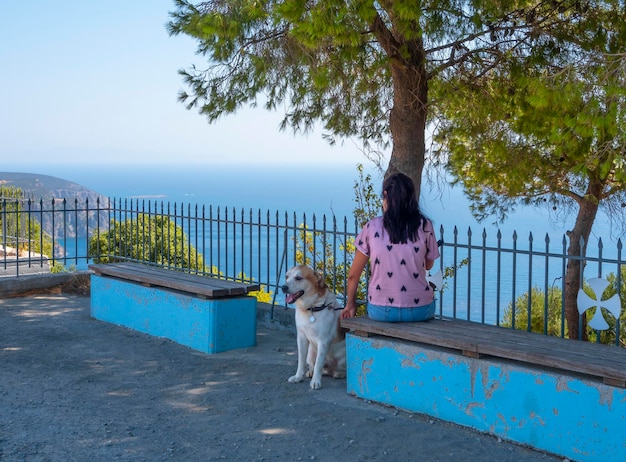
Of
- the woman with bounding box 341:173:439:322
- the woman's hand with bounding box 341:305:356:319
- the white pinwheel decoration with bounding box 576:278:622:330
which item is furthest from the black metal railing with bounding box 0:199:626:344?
the woman's hand with bounding box 341:305:356:319

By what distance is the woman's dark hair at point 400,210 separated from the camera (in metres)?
6.20

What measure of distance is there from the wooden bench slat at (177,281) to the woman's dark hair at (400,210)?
2.50 meters

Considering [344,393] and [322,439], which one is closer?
[322,439]

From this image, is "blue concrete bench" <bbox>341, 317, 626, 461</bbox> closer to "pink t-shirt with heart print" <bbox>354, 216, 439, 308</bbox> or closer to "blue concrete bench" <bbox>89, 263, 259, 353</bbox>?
"pink t-shirt with heart print" <bbox>354, 216, 439, 308</bbox>

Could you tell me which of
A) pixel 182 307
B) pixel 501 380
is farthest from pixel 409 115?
pixel 501 380

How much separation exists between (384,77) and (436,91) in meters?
0.81

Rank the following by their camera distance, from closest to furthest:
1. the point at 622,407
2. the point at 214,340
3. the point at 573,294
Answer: the point at 622,407
the point at 214,340
the point at 573,294

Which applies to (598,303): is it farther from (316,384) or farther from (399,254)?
(316,384)

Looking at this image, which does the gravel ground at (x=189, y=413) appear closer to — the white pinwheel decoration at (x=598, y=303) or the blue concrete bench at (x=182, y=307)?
the blue concrete bench at (x=182, y=307)

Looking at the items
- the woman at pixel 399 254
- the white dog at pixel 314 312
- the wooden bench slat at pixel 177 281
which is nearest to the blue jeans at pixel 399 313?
the woman at pixel 399 254

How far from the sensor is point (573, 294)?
655 inches

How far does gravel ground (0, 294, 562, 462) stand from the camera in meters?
5.29

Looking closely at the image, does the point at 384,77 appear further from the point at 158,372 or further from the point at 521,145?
the point at 158,372

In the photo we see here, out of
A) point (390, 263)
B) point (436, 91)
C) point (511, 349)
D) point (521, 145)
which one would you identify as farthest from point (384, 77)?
point (511, 349)
